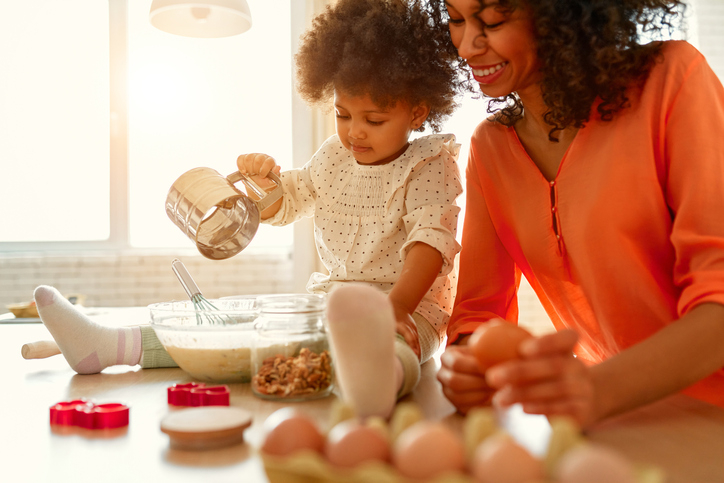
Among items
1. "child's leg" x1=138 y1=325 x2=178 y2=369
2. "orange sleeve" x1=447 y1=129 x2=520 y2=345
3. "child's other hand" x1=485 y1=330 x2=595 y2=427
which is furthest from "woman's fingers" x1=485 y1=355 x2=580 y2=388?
"child's leg" x1=138 y1=325 x2=178 y2=369

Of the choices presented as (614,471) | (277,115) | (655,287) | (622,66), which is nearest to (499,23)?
(622,66)

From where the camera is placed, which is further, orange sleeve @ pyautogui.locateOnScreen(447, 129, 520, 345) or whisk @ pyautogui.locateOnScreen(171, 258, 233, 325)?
orange sleeve @ pyautogui.locateOnScreen(447, 129, 520, 345)

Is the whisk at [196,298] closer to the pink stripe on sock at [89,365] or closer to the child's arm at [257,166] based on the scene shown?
the pink stripe on sock at [89,365]

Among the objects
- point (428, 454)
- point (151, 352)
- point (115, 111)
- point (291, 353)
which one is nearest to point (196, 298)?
point (151, 352)

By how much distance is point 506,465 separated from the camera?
1.06 ft

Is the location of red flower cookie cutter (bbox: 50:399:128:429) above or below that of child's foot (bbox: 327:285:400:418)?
below

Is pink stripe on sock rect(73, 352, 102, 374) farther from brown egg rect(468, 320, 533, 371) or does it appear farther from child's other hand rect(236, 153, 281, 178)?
brown egg rect(468, 320, 533, 371)

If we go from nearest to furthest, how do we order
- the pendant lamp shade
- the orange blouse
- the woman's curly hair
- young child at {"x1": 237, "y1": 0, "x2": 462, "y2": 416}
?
the orange blouse → the woman's curly hair → young child at {"x1": 237, "y1": 0, "x2": 462, "y2": 416} → the pendant lamp shade

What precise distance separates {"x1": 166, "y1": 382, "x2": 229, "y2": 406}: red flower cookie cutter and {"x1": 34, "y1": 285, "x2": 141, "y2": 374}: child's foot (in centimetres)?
22

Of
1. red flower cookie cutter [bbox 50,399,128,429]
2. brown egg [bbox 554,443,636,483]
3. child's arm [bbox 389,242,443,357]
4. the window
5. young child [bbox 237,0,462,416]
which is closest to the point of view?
brown egg [bbox 554,443,636,483]

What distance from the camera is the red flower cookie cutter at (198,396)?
614mm

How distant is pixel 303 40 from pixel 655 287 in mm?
856

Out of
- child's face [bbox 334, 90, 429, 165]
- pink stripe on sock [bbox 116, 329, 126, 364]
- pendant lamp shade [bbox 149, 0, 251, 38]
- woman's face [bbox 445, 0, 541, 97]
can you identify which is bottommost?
pink stripe on sock [bbox 116, 329, 126, 364]

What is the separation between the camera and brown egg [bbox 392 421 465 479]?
0.34m
